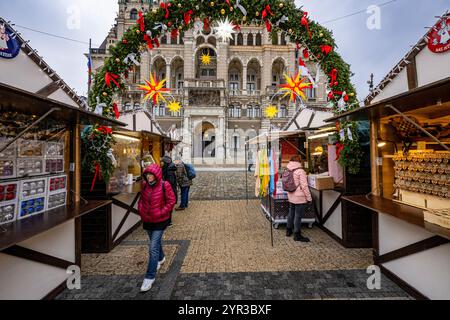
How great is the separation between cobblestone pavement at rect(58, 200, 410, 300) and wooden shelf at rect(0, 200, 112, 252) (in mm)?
1214

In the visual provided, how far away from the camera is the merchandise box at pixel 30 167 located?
2934mm

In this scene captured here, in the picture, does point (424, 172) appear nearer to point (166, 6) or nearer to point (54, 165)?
point (166, 6)

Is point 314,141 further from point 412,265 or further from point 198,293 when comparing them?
point 198,293

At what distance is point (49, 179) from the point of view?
3.35 metres

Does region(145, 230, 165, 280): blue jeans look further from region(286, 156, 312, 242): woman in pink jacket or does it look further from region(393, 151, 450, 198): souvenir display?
region(393, 151, 450, 198): souvenir display

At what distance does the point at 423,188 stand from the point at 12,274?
19.8 ft

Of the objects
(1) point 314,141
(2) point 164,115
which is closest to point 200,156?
(2) point 164,115

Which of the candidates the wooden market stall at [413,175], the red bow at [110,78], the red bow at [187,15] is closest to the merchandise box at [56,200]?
the red bow at [110,78]

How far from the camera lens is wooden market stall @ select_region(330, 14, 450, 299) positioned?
8.61ft

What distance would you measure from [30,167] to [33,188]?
12.5 inches

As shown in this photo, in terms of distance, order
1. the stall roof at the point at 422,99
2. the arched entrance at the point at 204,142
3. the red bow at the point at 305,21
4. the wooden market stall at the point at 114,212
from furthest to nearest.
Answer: the arched entrance at the point at 204,142
the red bow at the point at 305,21
the wooden market stall at the point at 114,212
the stall roof at the point at 422,99

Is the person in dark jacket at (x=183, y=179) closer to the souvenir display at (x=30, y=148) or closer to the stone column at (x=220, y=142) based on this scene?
the souvenir display at (x=30, y=148)

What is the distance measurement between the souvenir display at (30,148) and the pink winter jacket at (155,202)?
1701 millimetres

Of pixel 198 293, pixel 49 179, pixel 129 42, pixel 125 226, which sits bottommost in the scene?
pixel 198 293
